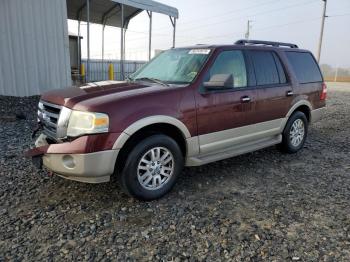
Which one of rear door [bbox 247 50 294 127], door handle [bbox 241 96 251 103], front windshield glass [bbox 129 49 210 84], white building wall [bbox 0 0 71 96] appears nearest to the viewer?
front windshield glass [bbox 129 49 210 84]

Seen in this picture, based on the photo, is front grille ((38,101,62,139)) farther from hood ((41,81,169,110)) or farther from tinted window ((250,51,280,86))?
tinted window ((250,51,280,86))

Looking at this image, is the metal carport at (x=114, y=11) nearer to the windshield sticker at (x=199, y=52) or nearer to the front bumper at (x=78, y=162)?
the windshield sticker at (x=199, y=52)

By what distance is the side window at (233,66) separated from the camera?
4.24m

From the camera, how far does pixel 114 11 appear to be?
609 inches

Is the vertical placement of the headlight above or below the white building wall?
below

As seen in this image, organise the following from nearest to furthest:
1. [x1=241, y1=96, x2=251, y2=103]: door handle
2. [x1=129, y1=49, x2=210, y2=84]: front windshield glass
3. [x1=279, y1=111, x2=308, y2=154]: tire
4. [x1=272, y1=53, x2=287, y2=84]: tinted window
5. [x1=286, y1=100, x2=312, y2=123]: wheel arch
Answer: [x1=129, y1=49, x2=210, y2=84]: front windshield glass, [x1=241, y1=96, x2=251, y2=103]: door handle, [x1=272, y1=53, x2=287, y2=84]: tinted window, [x1=286, y1=100, x2=312, y2=123]: wheel arch, [x1=279, y1=111, x2=308, y2=154]: tire

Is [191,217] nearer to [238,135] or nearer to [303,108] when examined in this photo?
[238,135]

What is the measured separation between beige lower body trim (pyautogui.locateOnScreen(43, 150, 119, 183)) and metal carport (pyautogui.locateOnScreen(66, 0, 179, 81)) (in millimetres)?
9380

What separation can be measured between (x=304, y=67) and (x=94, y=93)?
396cm

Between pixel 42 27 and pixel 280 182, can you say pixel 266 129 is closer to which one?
pixel 280 182

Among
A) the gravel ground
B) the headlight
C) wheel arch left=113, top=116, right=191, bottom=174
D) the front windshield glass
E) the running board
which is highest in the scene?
the front windshield glass

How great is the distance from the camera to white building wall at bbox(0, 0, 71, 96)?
9.09 metres

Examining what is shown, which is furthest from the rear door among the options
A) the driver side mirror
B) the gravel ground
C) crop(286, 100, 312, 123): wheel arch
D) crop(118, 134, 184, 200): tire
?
crop(118, 134, 184, 200): tire

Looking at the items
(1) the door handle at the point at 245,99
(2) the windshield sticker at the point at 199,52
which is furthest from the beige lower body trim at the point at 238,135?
(2) the windshield sticker at the point at 199,52
